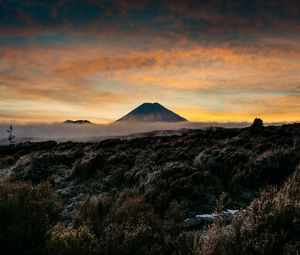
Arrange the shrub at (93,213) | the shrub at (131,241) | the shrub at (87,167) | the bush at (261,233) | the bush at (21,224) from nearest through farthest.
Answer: the bush at (261,233) → the bush at (21,224) → the shrub at (131,241) → the shrub at (93,213) → the shrub at (87,167)

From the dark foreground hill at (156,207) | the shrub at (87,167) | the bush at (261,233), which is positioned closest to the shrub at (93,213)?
the dark foreground hill at (156,207)

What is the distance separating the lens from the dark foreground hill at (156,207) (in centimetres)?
545

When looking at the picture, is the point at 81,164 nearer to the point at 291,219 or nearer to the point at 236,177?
the point at 236,177

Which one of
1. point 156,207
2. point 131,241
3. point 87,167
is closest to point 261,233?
point 131,241

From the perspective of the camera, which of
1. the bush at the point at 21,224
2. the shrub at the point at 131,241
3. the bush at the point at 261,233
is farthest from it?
the shrub at the point at 131,241

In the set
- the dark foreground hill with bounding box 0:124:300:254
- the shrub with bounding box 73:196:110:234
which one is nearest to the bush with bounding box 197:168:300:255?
the dark foreground hill with bounding box 0:124:300:254

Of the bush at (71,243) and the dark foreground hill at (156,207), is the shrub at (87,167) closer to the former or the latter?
the dark foreground hill at (156,207)

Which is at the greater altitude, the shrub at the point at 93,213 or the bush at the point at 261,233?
the bush at the point at 261,233

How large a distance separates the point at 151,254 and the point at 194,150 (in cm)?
1366

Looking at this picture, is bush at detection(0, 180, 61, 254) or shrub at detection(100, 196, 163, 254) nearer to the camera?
bush at detection(0, 180, 61, 254)

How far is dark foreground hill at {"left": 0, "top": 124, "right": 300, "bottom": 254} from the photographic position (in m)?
5.45

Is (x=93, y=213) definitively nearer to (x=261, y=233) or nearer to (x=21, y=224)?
(x=21, y=224)

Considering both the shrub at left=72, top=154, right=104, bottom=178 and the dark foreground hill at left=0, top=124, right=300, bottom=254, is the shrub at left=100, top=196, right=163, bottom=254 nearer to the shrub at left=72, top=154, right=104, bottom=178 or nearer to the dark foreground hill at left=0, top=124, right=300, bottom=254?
the dark foreground hill at left=0, top=124, right=300, bottom=254

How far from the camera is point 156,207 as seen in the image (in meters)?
9.63
